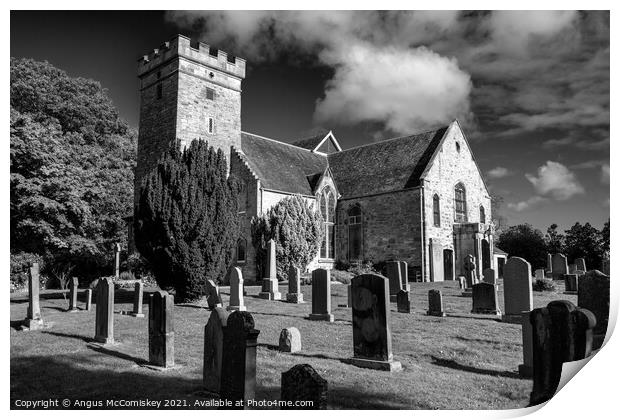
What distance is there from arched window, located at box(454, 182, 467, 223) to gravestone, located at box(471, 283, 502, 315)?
576 inches

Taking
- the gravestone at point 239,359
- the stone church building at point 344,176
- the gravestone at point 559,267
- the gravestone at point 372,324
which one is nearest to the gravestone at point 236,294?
the gravestone at point 372,324

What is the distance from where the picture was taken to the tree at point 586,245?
84.1ft

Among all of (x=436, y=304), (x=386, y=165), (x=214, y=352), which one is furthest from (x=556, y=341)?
(x=386, y=165)

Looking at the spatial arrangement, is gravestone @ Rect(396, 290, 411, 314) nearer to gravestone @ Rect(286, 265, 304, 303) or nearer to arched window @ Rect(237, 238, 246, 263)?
gravestone @ Rect(286, 265, 304, 303)

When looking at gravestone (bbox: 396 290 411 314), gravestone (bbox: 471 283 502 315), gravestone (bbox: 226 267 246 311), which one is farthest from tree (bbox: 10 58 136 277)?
gravestone (bbox: 471 283 502 315)

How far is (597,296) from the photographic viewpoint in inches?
305

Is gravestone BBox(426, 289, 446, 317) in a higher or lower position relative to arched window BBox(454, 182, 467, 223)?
lower

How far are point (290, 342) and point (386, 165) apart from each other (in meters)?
20.6

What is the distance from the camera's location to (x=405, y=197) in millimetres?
24984

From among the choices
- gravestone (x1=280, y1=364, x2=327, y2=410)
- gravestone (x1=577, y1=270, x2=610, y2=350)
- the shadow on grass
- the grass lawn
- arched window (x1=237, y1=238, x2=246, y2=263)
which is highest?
arched window (x1=237, y1=238, x2=246, y2=263)

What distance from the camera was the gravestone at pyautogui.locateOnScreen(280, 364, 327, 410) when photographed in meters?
4.11
